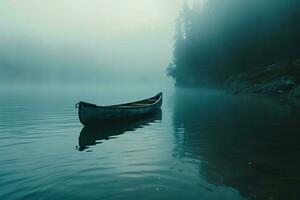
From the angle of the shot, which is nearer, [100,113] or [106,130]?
[106,130]

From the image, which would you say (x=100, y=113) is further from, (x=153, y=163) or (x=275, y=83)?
(x=275, y=83)

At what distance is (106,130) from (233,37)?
8657 centimetres

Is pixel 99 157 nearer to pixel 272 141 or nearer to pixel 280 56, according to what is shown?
pixel 272 141

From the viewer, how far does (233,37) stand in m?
102

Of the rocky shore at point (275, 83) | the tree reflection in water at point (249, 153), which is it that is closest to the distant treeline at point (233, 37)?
the rocky shore at point (275, 83)

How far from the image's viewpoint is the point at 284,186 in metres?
11.1

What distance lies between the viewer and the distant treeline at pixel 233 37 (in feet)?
272

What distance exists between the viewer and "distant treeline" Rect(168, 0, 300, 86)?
272 ft

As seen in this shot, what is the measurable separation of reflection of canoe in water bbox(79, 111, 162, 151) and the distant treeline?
61910mm

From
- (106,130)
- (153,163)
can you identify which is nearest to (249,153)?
(153,163)

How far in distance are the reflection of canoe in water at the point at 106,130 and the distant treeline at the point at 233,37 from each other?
203 ft

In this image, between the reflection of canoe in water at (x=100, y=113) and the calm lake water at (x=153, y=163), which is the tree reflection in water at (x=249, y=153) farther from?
the reflection of canoe in water at (x=100, y=113)

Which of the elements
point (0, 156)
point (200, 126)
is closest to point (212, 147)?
point (200, 126)

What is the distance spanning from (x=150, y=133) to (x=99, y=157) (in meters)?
8.59
